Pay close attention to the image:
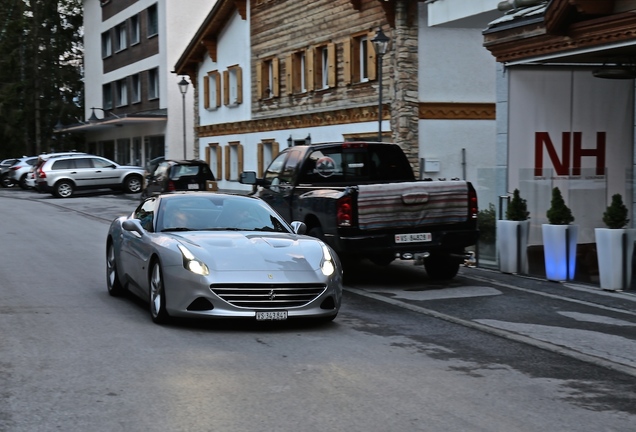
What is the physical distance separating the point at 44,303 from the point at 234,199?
2.39 meters

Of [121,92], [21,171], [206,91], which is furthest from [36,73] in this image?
[206,91]

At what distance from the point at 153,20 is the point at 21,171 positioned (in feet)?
34.0

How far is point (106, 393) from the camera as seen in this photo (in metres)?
6.90

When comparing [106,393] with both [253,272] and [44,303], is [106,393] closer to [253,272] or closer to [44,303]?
[253,272]

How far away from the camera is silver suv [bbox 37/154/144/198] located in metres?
42.5

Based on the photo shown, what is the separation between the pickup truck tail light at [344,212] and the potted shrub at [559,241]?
2984 mm

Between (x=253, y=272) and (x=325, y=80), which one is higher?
(x=325, y=80)

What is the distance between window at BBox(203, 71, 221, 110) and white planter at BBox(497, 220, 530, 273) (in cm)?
3055

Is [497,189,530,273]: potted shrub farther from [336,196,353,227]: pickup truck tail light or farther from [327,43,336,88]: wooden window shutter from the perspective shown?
[327,43,336,88]: wooden window shutter

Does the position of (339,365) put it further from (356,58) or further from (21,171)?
(21,171)

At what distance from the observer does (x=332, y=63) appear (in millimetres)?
32562

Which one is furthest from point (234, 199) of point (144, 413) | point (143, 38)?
point (143, 38)

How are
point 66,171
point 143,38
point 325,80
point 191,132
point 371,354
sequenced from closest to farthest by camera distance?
point 371,354, point 325,80, point 66,171, point 191,132, point 143,38

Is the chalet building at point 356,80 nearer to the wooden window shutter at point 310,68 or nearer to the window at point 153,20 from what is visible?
the wooden window shutter at point 310,68
